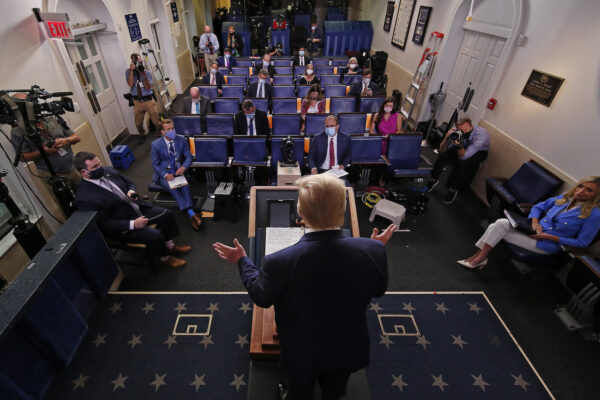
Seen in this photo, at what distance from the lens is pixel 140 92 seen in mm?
5992

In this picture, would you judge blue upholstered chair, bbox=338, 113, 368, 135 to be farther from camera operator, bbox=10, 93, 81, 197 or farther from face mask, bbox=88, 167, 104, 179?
camera operator, bbox=10, 93, 81, 197

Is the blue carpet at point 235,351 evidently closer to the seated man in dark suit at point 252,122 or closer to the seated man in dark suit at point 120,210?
the seated man in dark suit at point 120,210

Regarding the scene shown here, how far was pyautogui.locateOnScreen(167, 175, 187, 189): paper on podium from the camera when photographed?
13.0ft

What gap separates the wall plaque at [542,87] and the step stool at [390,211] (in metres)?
2.40

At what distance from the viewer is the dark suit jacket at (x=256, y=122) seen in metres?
4.90

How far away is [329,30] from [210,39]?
15.9 feet

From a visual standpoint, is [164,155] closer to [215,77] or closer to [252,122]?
[252,122]

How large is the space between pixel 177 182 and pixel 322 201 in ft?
11.0

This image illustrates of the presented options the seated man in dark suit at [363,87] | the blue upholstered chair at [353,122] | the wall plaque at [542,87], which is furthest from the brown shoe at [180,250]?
the wall plaque at [542,87]

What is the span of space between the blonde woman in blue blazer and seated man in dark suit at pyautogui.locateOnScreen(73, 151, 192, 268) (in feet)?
12.4

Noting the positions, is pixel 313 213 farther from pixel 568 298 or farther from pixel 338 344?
pixel 568 298

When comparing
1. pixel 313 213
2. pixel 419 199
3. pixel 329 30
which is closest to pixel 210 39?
pixel 329 30

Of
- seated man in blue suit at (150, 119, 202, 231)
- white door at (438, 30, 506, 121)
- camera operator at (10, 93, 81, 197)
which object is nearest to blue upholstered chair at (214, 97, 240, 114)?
seated man in blue suit at (150, 119, 202, 231)

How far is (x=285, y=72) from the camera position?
8031 millimetres
